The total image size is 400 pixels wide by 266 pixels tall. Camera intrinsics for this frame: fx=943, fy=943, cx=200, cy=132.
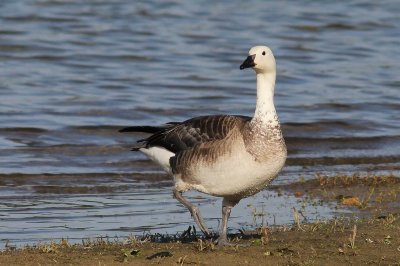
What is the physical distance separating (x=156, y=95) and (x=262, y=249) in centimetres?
1093

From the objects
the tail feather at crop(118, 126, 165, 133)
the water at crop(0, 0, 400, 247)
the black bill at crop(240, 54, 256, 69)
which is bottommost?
the water at crop(0, 0, 400, 247)

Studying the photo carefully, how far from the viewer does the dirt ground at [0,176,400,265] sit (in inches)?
304

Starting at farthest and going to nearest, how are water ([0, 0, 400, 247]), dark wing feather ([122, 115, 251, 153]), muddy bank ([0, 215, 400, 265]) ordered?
water ([0, 0, 400, 247]), dark wing feather ([122, 115, 251, 153]), muddy bank ([0, 215, 400, 265])

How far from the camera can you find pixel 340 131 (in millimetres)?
16719

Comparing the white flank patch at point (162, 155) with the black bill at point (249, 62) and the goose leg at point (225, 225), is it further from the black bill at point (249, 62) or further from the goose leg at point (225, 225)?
the black bill at point (249, 62)

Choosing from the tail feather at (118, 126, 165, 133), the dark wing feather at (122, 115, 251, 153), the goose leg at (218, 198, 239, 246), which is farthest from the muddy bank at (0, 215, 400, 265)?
the tail feather at (118, 126, 165, 133)

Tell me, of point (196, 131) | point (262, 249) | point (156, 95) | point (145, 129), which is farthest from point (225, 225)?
point (156, 95)

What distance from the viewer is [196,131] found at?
29.3 feet

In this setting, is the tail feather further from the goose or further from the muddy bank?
the muddy bank

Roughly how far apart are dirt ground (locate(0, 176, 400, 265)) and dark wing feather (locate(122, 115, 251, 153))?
884 mm

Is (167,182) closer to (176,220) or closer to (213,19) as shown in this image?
(176,220)

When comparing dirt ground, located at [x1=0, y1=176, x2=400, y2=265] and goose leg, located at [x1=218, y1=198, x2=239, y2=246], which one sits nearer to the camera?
dirt ground, located at [x1=0, y1=176, x2=400, y2=265]

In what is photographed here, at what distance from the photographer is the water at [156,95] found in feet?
37.3

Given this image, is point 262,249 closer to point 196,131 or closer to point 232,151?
point 232,151
